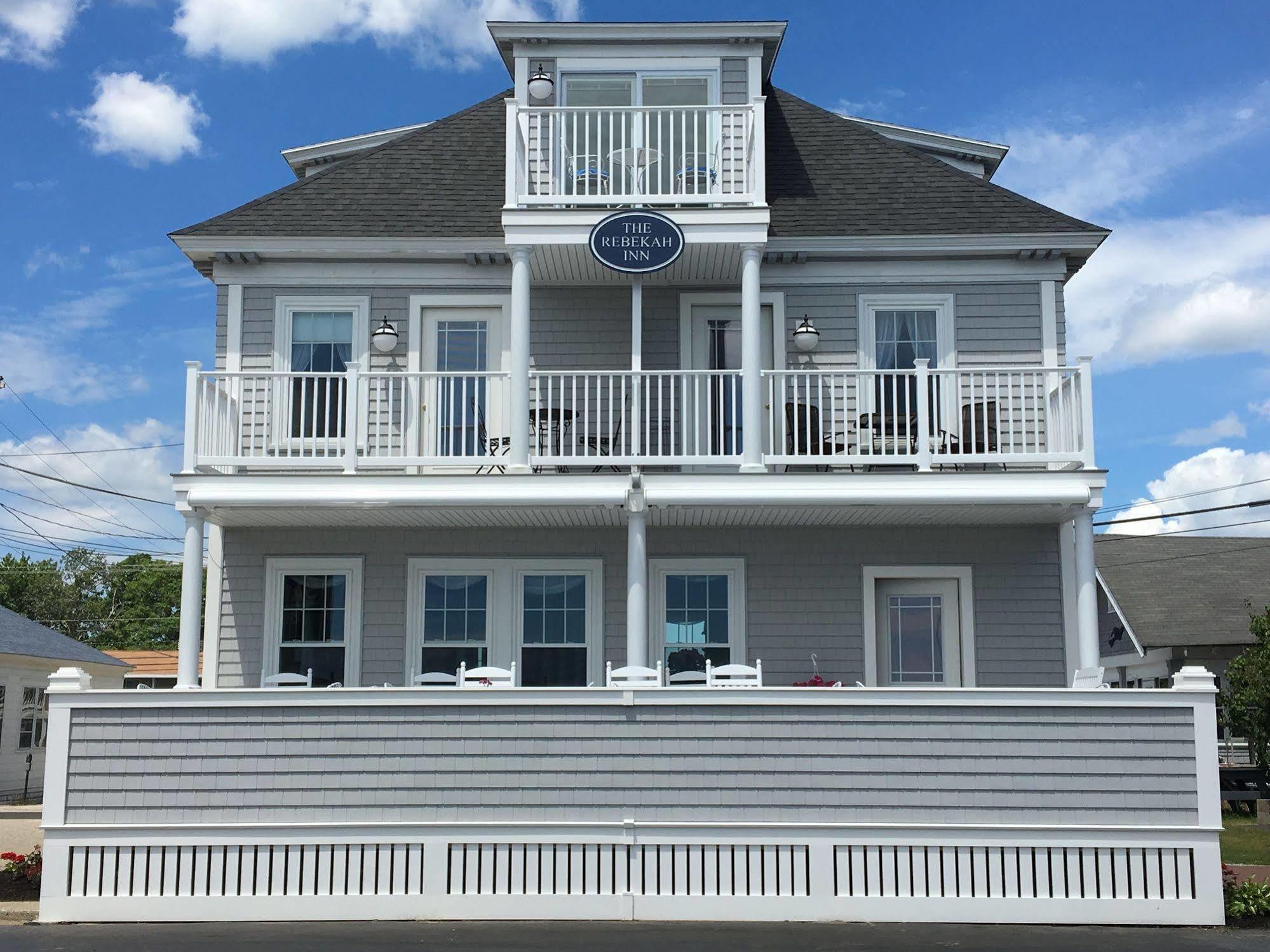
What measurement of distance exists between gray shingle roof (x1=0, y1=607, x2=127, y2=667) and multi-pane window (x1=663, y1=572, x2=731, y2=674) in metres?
16.9

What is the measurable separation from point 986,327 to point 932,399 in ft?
3.51

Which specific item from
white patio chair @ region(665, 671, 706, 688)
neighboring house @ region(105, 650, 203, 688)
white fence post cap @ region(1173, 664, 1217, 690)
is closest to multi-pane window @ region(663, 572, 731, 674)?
white patio chair @ region(665, 671, 706, 688)

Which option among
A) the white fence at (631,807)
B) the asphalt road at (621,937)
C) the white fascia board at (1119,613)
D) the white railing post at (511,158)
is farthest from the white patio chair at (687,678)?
the white fascia board at (1119,613)

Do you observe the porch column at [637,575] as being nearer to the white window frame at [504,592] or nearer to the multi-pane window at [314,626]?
the white window frame at [504,592]

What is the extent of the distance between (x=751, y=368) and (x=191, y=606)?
5.84 meters

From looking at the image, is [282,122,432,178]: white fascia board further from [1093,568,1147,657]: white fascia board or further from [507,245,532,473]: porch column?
[1093,568,1147,657]: white fascia board

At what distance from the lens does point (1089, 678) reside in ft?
38.7

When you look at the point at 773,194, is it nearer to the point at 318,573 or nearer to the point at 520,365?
the point at 520,365

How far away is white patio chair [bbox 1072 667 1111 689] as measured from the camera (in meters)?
11.6

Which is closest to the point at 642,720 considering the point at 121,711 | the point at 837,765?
the point at 837,765

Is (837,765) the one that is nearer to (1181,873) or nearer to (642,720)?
(642,720)

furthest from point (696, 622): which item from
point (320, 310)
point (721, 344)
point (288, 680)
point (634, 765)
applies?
point (320, 310)

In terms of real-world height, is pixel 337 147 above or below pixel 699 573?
above

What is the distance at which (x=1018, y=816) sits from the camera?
1047cm
